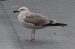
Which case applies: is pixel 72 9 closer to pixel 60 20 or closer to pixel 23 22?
pixel 60 20

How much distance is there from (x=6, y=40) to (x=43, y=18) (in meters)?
0.89

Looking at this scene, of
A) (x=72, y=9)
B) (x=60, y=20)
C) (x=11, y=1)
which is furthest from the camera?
(x=11, y=1)

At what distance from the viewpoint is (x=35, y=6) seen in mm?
11273

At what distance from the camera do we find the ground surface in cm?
779

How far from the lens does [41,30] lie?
8.80m

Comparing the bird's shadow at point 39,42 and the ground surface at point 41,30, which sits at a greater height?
the ground surface at point 41,30

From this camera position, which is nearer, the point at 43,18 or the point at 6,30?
the point at 43,18

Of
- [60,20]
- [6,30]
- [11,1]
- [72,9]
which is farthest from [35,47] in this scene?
[11,1]

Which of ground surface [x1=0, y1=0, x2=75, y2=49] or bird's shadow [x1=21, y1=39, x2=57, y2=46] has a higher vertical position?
ground surface [x1=0, y1=0, x2=75, y2=49]

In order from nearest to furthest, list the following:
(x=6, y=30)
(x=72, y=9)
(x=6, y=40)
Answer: (x=6, y=40) → (x=6, y=30) → (x=72, y=9)

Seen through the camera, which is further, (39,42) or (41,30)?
(41,30)

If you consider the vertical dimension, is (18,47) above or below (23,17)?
below

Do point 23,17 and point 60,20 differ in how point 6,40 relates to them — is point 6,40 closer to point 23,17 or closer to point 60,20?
point 23,17

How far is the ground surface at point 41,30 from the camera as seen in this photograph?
25.6ft
